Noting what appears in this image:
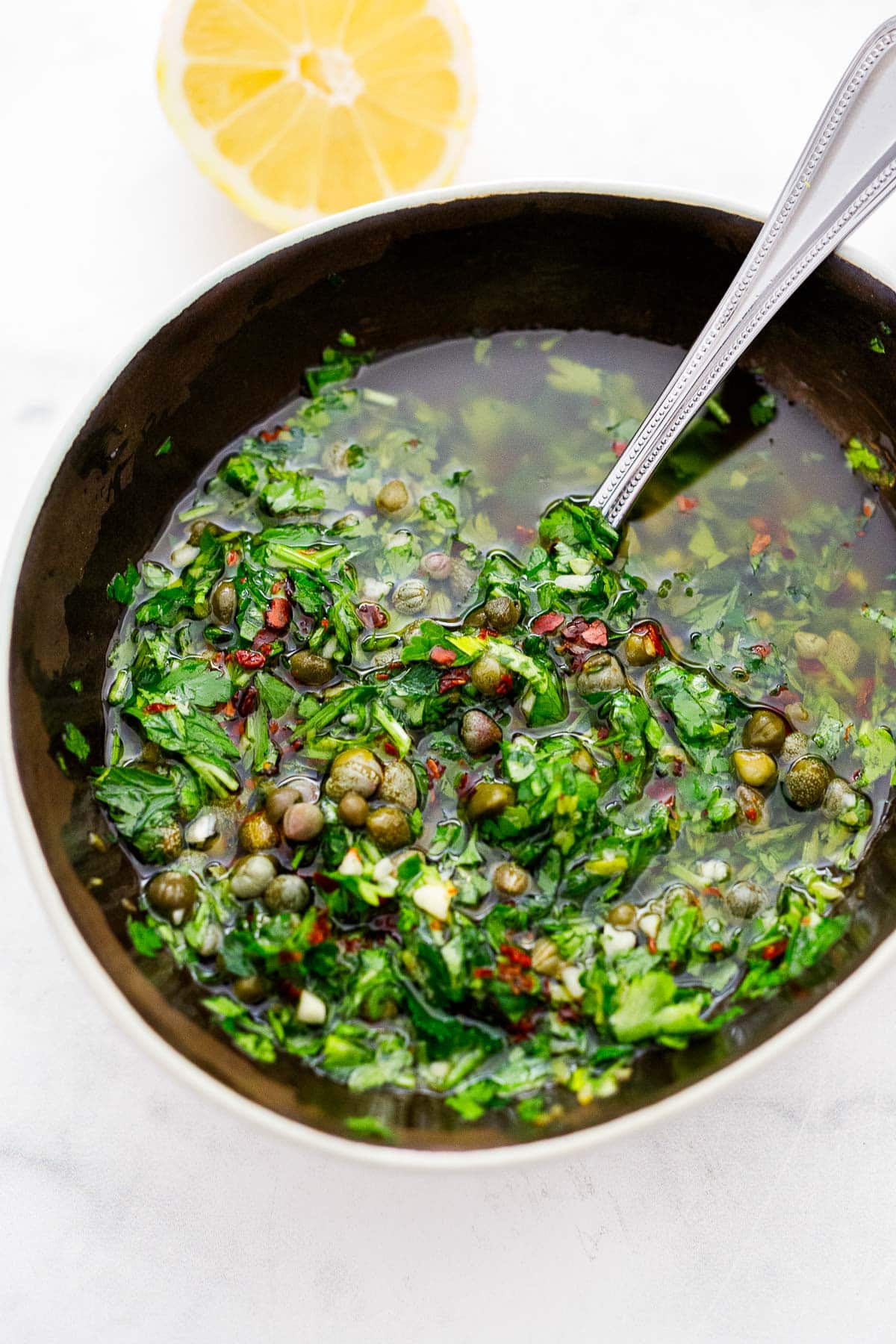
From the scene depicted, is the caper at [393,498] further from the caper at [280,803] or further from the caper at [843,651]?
the caper at [843,651]

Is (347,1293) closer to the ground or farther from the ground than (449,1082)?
closer to the ground

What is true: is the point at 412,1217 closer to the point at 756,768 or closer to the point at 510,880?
the point at 510,880

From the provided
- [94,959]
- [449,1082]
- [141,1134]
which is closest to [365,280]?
[94,959]

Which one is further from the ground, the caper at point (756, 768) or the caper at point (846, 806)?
the caper at point (756, 768)

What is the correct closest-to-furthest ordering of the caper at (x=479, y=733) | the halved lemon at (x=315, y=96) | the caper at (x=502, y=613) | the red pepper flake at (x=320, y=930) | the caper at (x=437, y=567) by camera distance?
the red pepper flake at (x=320, y=930) → the caper at (x=479, y=733) → the caper at (x=502, y=613) → the caper at (x=437, y=567) → the halved lemon at (x=315, y=96)

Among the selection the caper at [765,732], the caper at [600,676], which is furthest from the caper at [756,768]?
the caper at [600,676]

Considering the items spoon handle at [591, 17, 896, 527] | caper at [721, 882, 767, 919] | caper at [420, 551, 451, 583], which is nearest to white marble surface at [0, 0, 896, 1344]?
caper at [721, 882, 767, 919]

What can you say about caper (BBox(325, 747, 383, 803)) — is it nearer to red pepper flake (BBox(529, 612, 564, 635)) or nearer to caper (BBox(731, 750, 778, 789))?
red pepper flake (BBox(529, 612, 564, 635))

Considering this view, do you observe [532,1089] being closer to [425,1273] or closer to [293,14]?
[425,1273]
